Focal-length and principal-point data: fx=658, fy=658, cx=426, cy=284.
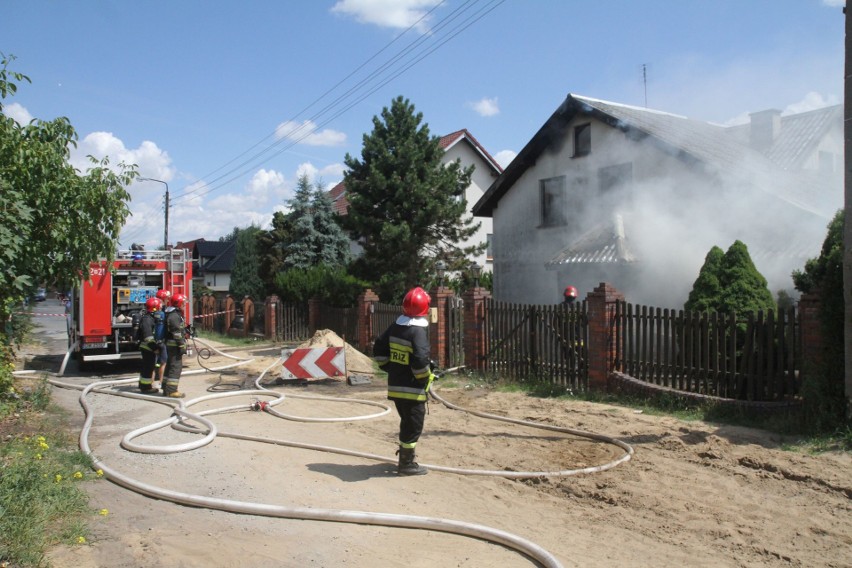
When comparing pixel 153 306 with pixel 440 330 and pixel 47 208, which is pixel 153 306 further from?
pixel 440 330

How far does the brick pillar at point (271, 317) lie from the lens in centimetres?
2277

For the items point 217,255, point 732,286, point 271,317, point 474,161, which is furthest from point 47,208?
point 217,255

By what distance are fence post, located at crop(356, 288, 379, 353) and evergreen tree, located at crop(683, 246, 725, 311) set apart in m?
8.90

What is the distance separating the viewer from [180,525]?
475 cm

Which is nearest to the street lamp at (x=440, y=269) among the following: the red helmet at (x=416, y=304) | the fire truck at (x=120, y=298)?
the fire truck at (x=120, y=298)

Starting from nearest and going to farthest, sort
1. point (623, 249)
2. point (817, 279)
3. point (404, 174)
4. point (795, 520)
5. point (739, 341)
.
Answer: point (795, 520) → point (817, 279) → point (739, 341) → point (623, 249) → point (404, 174)

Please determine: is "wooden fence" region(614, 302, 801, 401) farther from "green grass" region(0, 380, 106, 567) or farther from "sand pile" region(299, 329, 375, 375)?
"green grass" region(0, 380, 106, 567)

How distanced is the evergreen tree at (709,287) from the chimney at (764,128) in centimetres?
1093

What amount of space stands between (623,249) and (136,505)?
12.4 m

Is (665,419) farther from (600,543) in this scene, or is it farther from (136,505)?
(136,505)

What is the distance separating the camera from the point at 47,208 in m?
8.43

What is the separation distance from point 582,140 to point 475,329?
27.0 feet

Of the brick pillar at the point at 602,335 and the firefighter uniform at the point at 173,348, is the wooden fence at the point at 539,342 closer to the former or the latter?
the brick pillar at the point at 602,335

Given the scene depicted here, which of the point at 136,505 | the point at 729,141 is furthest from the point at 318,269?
the point at 136,505
